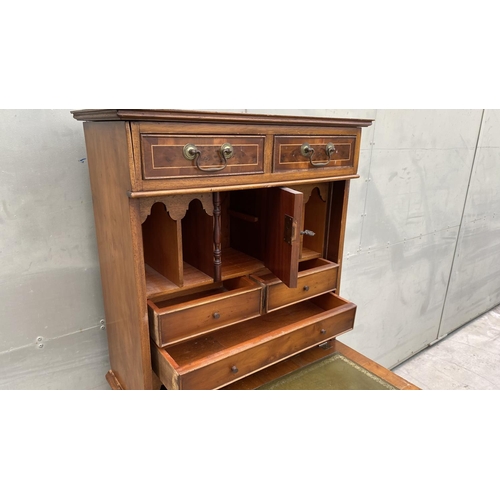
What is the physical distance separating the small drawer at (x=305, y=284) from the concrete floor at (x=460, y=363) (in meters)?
2.09

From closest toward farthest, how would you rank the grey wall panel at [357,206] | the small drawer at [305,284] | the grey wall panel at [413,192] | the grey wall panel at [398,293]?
the small drawer at [305,284], the grey wall panel at [357,206], the grey wall panel at [413,192], the grey wall panel at [398,293]

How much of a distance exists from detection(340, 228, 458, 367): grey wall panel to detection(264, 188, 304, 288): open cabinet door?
1.20m

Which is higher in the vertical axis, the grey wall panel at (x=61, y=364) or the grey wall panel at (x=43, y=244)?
the grey wall panel at (x=43, y=244)

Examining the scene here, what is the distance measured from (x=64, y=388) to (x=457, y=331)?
145 inches

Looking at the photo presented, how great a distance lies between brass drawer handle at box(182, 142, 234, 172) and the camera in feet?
3.31

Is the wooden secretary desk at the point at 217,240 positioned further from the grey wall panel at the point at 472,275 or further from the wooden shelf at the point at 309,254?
the grey wall panel at the point at 472,275

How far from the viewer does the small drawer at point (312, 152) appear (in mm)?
1216

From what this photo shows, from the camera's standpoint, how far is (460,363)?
3371 millimetres

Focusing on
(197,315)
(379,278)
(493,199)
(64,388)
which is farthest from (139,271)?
(493,199)

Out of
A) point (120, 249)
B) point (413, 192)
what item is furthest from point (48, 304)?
point (413, 192)

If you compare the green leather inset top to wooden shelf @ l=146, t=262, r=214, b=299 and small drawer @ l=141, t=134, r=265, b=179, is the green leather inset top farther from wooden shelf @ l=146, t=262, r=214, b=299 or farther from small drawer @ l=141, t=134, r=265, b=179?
small drawer @ l=141, t=134, r=265, b=179

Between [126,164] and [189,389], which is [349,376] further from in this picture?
[126,164]

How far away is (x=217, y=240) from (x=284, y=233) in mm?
231

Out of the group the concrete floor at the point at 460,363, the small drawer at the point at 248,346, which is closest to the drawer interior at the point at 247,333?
the small drawer at the point at 248,346
